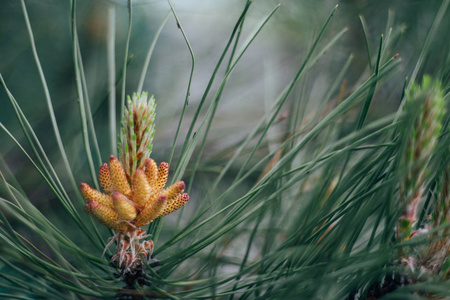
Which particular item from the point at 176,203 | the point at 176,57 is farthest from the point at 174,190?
the point at 176,57

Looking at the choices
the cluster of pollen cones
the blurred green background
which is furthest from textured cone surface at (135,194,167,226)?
the blurred green background

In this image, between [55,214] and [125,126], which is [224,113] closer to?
[55,214]

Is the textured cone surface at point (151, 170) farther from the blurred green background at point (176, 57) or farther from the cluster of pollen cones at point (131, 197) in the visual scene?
the blurred green background at point (176, 57)

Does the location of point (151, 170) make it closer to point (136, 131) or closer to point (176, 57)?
point (136, 131)

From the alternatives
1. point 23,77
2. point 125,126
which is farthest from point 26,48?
point 125,126

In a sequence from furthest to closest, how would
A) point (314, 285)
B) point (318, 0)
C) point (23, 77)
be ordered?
1. point (318, 0)
2. point (23, 77)
3. point (314, 285)

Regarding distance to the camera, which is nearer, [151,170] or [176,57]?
[151,170]

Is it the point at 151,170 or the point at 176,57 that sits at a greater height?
the point at 176,57
